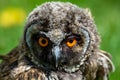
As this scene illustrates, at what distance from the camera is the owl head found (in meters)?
9.02

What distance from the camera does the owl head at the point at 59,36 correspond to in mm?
9016

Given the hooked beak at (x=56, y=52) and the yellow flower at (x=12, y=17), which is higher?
the yellow flower at (x=12, y=17)

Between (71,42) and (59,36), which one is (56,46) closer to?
(59,36)

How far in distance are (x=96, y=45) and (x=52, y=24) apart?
2.62 feet

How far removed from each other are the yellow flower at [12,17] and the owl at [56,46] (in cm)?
312

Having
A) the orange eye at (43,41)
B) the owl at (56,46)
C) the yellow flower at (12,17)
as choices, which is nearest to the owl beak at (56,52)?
the owl at (56,46)

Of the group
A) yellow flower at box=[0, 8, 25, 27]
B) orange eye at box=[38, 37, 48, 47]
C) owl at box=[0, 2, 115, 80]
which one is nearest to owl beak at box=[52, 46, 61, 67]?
owl at box=[0, 2, 115, 80]

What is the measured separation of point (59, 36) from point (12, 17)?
4.01 metres

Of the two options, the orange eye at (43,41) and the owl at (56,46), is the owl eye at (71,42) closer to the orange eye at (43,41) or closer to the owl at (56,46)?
the owl at (56,46)

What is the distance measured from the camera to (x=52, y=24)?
9.02m

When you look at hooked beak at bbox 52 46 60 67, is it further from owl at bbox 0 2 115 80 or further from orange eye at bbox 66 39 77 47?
orange eye at bbox 66 39 77 47

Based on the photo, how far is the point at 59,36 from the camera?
29.5 ft

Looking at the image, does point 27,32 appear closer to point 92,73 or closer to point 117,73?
point 92,73

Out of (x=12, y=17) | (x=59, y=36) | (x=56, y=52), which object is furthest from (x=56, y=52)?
(x=12, y=17)
